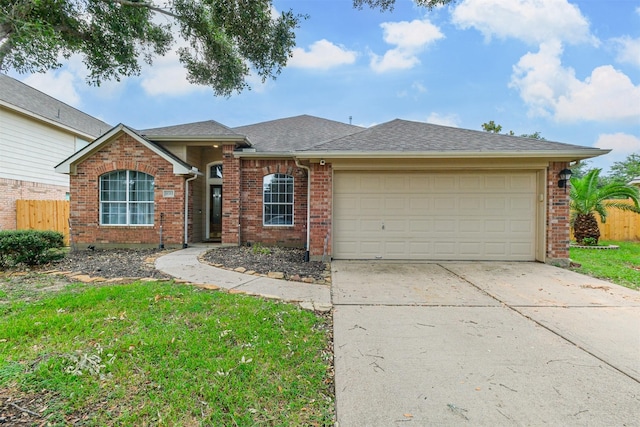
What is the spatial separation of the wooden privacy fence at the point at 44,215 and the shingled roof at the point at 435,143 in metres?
10.6

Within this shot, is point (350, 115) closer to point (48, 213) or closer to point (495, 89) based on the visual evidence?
point (495, 89)

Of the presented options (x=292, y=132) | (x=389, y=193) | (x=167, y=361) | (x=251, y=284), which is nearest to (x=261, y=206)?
(x=292, y=132)

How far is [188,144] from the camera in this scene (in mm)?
10281

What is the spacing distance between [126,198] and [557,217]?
12352 mm

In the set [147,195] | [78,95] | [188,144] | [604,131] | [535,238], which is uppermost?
[78,95]

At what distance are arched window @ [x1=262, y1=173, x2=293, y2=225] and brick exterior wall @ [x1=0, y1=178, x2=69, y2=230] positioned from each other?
400 inches

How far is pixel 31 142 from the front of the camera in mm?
12883

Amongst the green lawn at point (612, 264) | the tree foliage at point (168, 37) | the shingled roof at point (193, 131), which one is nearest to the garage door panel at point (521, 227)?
the green lawn at point (612, 264)

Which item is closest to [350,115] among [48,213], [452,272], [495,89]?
[495,89]

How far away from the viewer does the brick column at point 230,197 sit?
10.0 m

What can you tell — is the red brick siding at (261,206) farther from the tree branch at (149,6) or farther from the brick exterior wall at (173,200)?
the tree branch at (149,6)

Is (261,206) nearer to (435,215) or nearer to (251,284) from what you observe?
(251,284)

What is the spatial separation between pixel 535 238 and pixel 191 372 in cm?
840

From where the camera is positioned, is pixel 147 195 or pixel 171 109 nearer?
pixel 147 195
